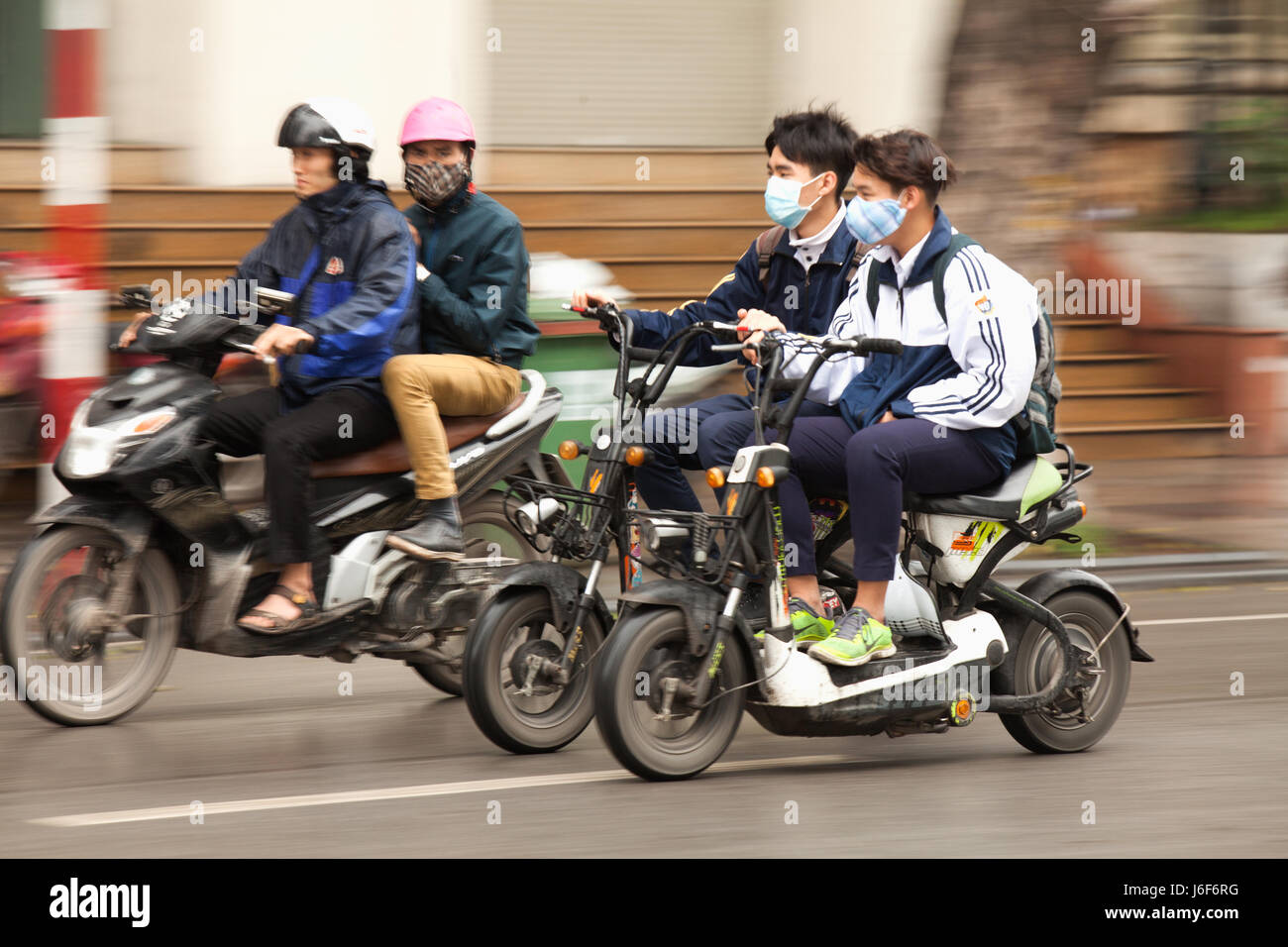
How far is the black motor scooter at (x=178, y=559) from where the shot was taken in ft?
19.4

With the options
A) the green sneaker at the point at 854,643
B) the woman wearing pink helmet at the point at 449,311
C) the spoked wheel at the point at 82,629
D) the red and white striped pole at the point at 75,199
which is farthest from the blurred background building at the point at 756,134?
the green sneaker at the point at 854,643

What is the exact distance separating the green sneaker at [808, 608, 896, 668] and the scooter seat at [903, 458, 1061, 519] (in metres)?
0.43

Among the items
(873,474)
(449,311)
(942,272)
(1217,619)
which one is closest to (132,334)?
(449,311)

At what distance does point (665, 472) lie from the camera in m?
6.02

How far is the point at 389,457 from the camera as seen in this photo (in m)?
6.35

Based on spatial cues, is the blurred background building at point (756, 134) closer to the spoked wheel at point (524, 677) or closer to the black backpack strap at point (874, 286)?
the spoked wheel at point (524, 677)

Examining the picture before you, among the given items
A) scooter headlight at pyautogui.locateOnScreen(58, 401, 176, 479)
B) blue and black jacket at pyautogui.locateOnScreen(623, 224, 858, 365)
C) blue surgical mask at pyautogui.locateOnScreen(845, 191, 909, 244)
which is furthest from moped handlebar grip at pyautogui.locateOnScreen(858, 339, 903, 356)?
scooter headlight at pyautogui.locateOnScreen(58, 401, 176, 479)

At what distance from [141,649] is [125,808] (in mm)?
1124

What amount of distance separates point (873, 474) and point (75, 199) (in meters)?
4.28

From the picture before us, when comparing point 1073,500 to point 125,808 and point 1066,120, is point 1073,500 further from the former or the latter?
point 1066,120

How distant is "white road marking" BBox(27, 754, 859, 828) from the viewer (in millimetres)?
5012

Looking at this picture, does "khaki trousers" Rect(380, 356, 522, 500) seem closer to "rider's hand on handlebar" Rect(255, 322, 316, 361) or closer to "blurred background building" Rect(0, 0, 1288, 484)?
"rider's hand on handlebar" Rect(255, 322, 316, 361)

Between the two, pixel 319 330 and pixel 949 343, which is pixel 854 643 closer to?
pixel 949 343
